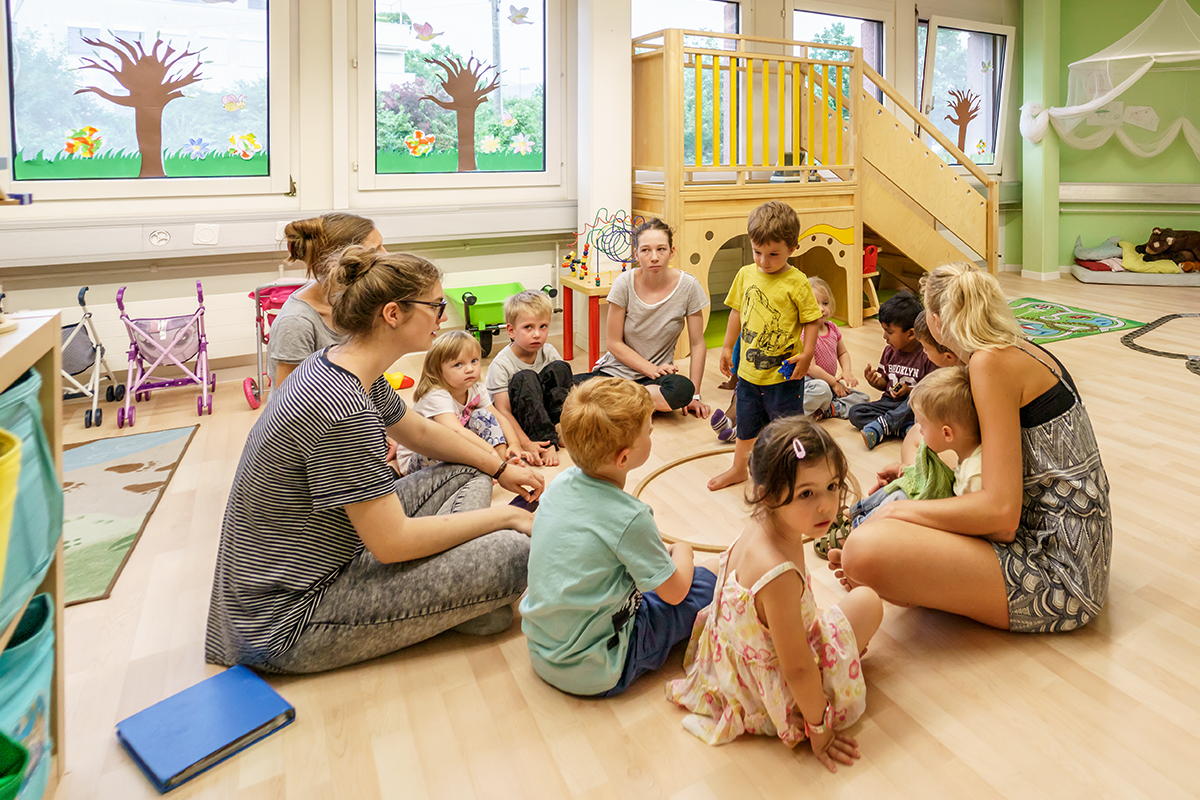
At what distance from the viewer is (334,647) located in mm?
1656

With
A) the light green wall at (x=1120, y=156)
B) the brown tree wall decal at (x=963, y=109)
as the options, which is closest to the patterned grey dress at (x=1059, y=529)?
the brown tree wall decal at (x=963, y=109)

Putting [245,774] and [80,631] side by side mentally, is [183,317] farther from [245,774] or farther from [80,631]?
[245,774]

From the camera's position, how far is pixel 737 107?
15.6ft

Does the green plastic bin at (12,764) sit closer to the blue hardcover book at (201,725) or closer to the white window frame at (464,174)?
the blue hardcover book at (201,725)

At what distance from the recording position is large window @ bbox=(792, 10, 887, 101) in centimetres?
611

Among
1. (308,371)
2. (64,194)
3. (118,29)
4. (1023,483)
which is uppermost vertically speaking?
(118,29)

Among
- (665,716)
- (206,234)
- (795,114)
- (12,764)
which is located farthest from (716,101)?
(12,764)

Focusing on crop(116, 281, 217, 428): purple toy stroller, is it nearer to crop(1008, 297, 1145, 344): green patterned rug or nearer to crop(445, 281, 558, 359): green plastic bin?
crop(445, 281, 558, 359): green plastic bin

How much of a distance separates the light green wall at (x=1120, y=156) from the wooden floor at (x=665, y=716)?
6108mm

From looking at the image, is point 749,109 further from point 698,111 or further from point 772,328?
point 772,328

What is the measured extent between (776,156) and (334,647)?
13.9 feet

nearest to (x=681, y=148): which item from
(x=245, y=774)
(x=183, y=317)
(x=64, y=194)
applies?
(x=183, y=317)

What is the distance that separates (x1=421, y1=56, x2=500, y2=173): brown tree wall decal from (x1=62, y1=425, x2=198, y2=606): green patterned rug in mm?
2366

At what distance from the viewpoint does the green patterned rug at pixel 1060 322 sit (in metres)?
4.89
